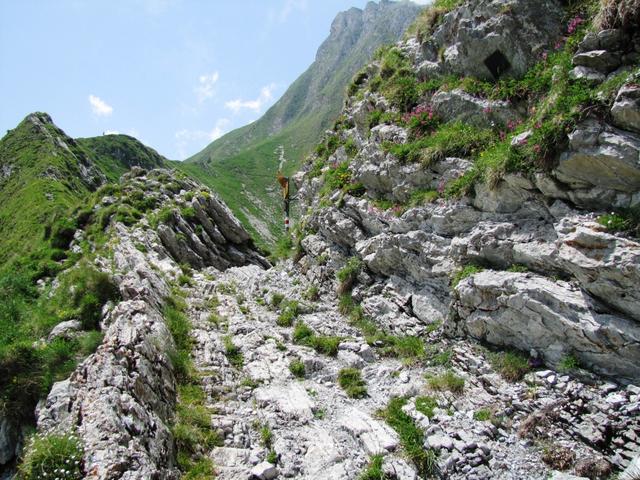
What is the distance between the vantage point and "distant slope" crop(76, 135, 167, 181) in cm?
10681

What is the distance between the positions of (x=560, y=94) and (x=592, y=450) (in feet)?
33.0

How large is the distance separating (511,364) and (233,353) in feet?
34.2

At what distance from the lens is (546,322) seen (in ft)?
34.6

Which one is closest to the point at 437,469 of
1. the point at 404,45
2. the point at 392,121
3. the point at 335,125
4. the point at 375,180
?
the point at 375,180

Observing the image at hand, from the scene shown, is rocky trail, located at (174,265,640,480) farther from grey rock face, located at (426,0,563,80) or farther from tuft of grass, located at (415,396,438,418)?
grey rock face, located at (426,0,563,80)

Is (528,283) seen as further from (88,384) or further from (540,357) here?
(88,384)

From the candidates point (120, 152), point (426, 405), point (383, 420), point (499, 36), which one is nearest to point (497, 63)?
point (499, 36)

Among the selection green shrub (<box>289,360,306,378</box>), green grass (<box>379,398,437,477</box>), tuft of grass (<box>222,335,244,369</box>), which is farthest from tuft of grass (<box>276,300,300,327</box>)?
green grass (<box>379,398,437,477</box>)

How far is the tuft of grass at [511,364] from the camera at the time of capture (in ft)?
35.1

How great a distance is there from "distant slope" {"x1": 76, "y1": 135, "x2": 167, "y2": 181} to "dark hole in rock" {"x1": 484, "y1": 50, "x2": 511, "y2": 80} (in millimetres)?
105881

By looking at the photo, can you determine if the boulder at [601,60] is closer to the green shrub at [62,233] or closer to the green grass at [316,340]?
the green grass at [316,340]

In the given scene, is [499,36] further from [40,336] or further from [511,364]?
[40,336]

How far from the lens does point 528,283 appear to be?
11172 mm

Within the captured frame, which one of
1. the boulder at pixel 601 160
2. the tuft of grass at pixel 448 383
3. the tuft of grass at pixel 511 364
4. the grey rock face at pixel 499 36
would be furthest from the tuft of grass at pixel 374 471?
the grey rock face at pixel 499 36
